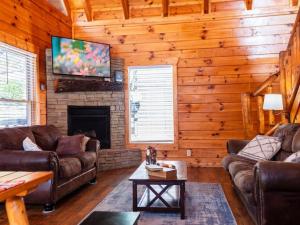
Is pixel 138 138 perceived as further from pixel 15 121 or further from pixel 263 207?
pixel 263 207

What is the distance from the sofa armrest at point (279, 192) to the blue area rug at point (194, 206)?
0.66m

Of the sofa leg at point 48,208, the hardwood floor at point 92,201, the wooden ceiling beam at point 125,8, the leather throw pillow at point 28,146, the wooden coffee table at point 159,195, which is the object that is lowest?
the hardwood floor at point 92,201

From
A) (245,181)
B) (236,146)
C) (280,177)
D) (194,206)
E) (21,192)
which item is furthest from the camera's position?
(236,146)

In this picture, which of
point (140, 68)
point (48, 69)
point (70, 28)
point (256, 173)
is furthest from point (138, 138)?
point (256, 173)

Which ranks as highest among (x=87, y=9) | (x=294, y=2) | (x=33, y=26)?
(x=87, y=9)

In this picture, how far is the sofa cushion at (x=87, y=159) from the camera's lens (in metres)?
3.80

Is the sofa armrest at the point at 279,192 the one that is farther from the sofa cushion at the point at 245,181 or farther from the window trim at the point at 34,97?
the window trim at the point at 34,97

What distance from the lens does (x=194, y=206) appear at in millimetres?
3156

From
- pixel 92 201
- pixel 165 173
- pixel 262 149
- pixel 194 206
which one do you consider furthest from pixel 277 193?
pixel 92 201

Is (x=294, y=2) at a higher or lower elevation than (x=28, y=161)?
higher

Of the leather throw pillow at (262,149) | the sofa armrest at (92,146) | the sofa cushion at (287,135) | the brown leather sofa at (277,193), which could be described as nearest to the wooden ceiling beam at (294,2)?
the sofa cushion at (287,135)

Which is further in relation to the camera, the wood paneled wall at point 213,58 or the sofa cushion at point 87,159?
the wood paneled wall at point 213,58

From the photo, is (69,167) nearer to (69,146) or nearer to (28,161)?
(28,161)

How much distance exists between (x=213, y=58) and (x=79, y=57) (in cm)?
256
